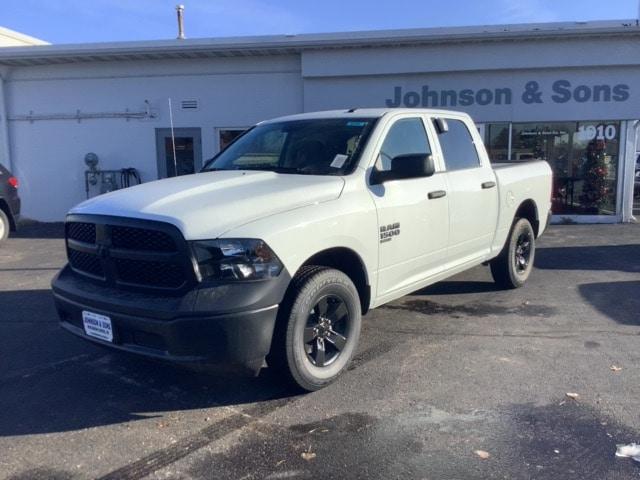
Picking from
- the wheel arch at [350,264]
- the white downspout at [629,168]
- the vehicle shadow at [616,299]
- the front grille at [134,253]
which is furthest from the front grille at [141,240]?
the white downspout at [629,168]

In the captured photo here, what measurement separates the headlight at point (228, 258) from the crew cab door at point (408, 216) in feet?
4.15

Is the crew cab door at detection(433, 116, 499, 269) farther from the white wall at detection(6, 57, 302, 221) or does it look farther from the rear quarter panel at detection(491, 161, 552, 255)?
the white wall at detection(6, 57, 302, 221)

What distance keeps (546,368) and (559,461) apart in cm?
141

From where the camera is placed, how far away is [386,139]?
15.9 ft

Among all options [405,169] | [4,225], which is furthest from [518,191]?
[4,225]

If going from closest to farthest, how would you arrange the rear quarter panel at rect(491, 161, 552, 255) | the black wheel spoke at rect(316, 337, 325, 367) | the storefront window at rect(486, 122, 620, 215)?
the black wheel spoke at rect(316, 337, 325, 367)
the rear quarter panel at rect(491, 161, 552, 255)
the storefront window at rect(486, 122, 620, 215)

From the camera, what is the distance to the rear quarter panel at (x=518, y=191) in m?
6.29

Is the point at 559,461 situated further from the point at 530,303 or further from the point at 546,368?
the point at 530,303

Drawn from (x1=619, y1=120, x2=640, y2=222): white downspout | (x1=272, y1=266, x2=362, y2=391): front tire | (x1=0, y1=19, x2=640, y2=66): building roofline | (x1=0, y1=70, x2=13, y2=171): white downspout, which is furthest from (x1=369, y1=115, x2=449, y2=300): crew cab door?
(x1=0, y1=70, x2=13, y2=171): white downspout

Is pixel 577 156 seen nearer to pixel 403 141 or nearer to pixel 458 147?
pixel 458 147

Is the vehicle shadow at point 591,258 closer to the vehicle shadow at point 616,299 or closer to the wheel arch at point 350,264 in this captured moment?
the vehicle shadow at point 616,299

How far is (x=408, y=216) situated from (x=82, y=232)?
2.47m

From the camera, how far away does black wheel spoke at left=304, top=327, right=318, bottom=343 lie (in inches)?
156

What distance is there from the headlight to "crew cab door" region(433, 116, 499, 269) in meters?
2.41
